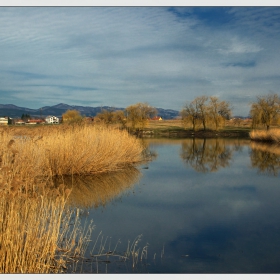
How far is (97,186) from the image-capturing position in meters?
10.1

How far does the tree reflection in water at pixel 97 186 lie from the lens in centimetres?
834

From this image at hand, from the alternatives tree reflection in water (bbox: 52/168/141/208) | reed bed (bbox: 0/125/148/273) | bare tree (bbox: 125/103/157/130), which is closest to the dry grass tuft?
bare tree (bbox: 125/103/157/130)

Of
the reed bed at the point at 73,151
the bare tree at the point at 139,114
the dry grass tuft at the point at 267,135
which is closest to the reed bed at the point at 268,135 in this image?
the dry grass tuft at the point at 267,135

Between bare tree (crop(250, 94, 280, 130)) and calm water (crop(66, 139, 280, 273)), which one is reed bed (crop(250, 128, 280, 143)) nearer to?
bare tree (crop(250, 94, 280, 130))

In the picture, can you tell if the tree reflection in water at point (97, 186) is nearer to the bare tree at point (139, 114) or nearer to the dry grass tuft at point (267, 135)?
the dry grass tuft at point (267, 135)

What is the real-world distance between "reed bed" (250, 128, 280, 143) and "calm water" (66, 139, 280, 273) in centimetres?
1833

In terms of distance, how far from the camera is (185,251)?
5293 millimetres

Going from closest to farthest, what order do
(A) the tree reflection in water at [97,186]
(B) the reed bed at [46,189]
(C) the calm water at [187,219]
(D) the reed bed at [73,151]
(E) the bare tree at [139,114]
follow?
(B) the reed bed at [46,189]
(C) the calm water at [187,219]
(A) the tree reflection in water at [97,186]
(D) the reed bed at [73,151]
(E) the bare tree at [139,114]

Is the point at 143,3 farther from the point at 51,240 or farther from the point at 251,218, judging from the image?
the point at 251,218

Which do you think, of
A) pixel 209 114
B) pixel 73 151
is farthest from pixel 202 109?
pixel 73 151

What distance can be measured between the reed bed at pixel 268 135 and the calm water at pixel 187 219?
18333mm

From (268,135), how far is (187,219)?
27051 millimetres

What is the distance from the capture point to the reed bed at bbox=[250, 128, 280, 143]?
98.7ft

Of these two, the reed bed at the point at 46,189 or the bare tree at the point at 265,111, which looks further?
the bare tree at the point at 265,111
